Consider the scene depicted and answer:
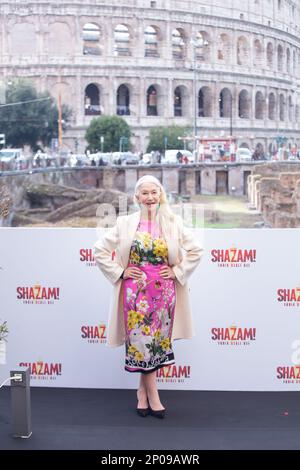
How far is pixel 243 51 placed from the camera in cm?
5378

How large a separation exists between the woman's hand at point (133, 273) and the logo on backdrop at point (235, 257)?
97cm

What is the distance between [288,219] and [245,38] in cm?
3478

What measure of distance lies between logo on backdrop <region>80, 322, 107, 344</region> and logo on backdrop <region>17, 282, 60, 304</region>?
319 mm

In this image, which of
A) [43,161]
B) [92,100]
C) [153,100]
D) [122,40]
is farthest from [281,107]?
[43,161]

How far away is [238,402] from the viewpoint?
543cm

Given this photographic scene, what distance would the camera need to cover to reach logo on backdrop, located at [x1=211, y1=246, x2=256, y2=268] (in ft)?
18.7

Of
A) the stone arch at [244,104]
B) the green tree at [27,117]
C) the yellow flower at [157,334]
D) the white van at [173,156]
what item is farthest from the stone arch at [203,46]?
the yellow flower at [157,334]

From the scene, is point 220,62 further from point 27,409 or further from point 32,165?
point 27,409

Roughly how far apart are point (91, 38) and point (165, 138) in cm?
943

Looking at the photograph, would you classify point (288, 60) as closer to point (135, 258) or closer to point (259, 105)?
point (259, 105)

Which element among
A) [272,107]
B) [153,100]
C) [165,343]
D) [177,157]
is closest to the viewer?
[165,343]

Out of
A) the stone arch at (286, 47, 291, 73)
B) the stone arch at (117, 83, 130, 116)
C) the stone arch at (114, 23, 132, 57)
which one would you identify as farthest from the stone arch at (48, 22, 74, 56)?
the stone arch at (286, 47, 291, 73)

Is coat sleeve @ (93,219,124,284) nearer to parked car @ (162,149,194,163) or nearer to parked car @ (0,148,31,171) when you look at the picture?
parked car @ (0,148,31,171)

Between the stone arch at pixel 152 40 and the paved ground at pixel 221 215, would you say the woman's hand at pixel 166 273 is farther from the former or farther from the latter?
the stone arch at pixel 152 40
